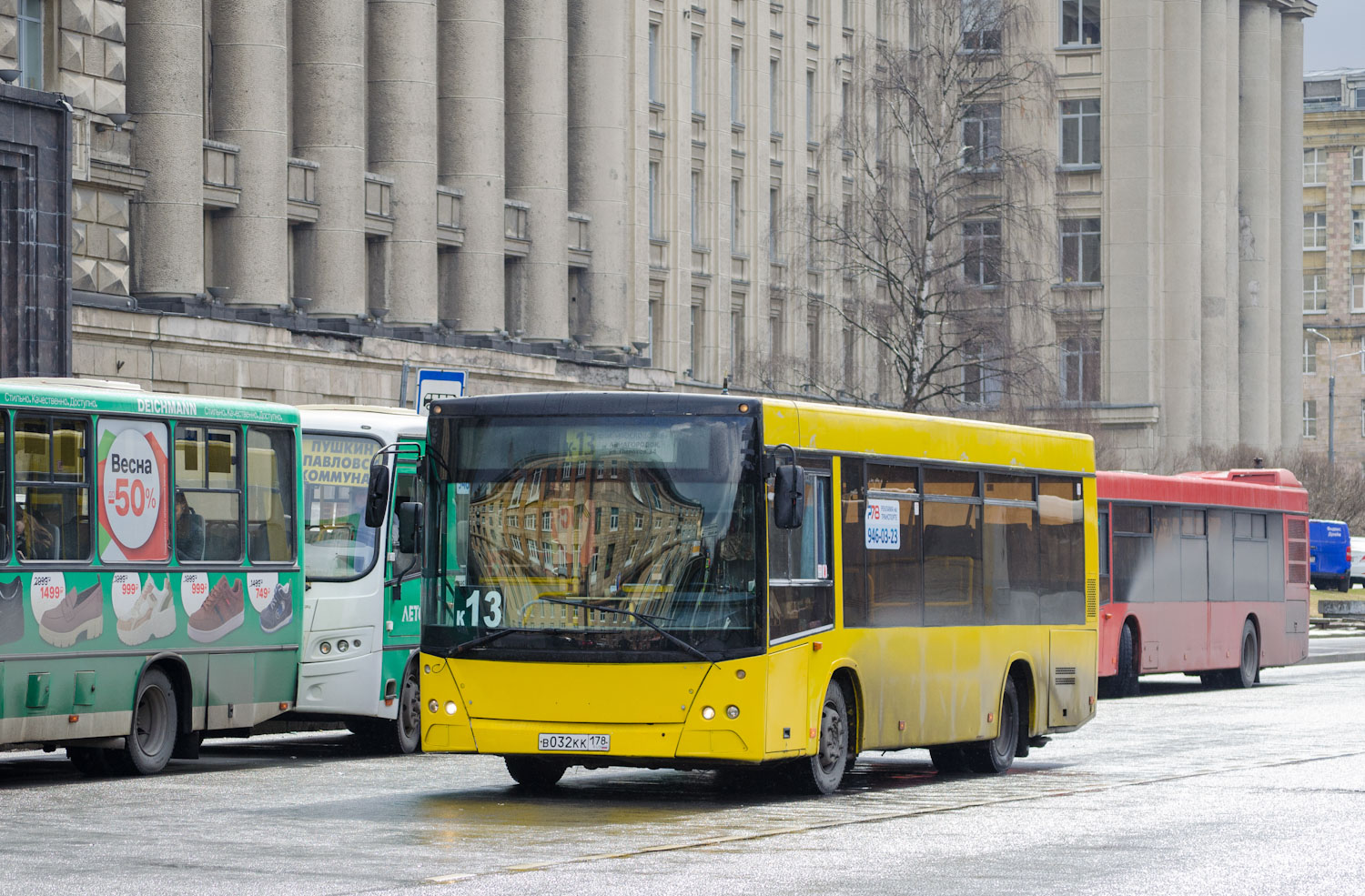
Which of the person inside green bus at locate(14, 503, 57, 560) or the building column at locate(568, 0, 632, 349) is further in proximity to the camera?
the building column at locate(568, 0, 632, 349)

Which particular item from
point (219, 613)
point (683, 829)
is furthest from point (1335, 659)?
point (683, 829)

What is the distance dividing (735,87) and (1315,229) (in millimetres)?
76582

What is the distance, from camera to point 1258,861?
1271 centimetres

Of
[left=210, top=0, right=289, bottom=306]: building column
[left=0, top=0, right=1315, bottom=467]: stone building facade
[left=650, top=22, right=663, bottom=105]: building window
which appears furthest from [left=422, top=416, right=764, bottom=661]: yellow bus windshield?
[left=650, top=22, right=663, bottom=105]: building window

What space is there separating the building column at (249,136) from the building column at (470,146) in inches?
311

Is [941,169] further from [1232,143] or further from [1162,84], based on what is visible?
[1232,143]

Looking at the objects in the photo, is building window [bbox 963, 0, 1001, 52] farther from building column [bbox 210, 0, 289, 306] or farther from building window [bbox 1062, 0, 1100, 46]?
building window [bbox 1062, 0, 1100, 46]

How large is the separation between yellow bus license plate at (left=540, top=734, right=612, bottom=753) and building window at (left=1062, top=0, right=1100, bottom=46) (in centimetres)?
6824

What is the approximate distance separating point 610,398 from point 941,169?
1447 inches

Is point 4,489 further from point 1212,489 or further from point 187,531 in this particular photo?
point 1212,489

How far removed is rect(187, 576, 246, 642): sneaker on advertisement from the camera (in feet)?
61.9

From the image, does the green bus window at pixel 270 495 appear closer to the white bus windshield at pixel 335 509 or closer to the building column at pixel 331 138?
the white bus windshield at pixel 335 509

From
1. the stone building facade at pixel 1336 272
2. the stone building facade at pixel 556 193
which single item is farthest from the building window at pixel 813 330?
the stone building facade at pixel 1336 272

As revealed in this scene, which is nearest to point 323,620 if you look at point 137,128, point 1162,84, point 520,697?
point 520,697
